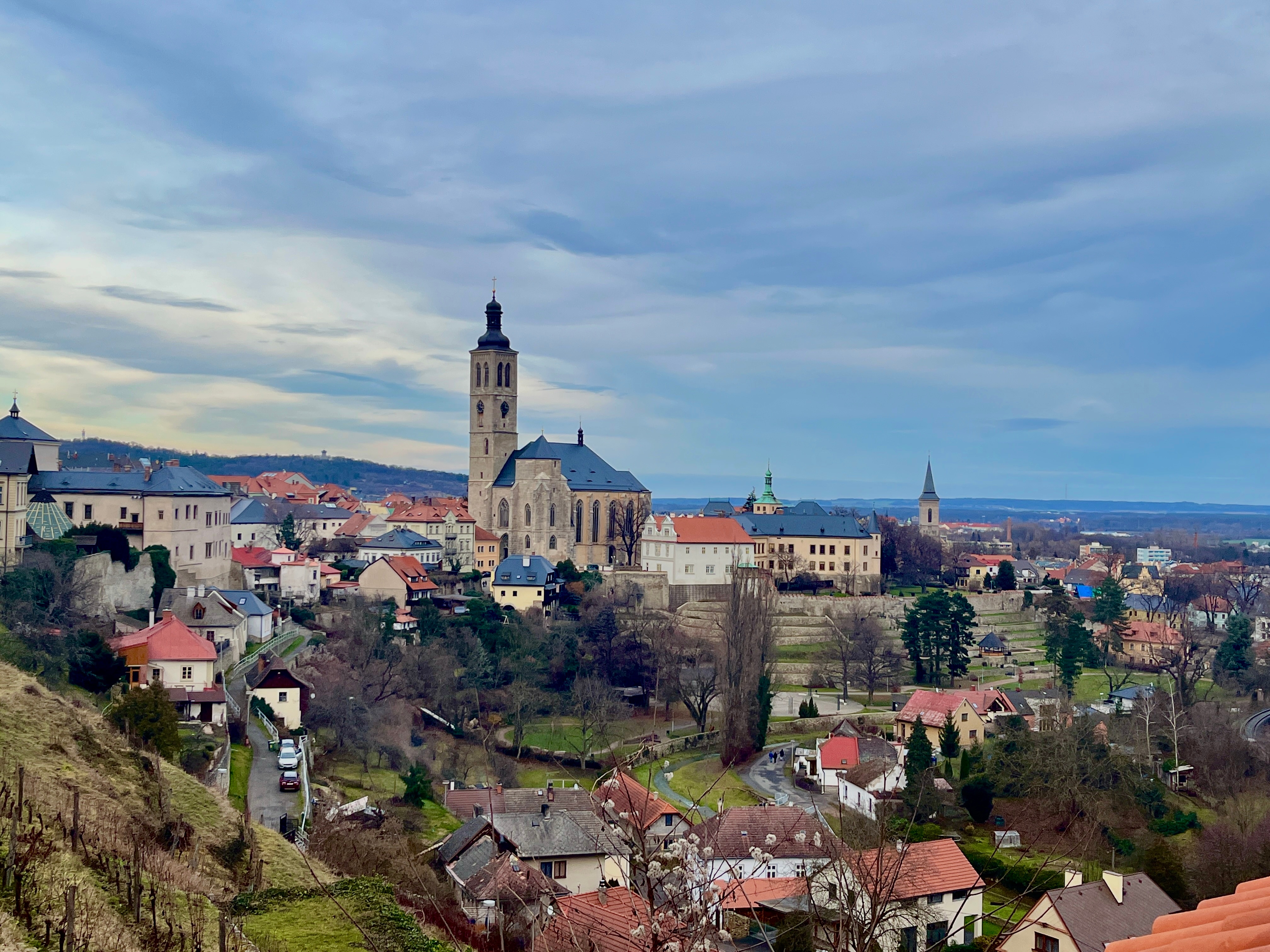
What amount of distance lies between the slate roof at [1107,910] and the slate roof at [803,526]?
180ft

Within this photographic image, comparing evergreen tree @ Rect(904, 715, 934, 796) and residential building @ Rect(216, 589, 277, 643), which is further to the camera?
residential building @ Rect(216, 589, 277, 643)

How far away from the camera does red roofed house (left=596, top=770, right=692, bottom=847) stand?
6246 millimetres

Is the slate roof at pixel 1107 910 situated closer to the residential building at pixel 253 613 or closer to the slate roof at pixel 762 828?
the slate roof at pixel 762 828

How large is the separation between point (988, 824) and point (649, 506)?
47172mm

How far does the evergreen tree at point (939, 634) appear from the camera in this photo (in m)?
57.2

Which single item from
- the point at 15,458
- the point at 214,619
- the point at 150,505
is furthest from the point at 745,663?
the point at 15,458

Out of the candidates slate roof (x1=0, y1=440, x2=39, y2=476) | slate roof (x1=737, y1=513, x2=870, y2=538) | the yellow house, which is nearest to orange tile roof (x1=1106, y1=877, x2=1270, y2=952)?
slate roof (x1=0, y1=440, x2=39, y2=476)

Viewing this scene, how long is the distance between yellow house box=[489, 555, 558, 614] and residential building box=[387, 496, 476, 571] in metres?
8.65

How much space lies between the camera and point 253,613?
41.8 meters

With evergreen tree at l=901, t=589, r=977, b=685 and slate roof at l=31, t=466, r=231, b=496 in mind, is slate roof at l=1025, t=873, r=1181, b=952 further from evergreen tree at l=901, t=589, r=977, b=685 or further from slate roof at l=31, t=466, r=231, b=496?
evergreen tree at l=901, t=589, r=977, b=685

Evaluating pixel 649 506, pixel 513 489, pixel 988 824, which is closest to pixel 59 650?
pixel 988 824

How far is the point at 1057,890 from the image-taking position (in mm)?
19531

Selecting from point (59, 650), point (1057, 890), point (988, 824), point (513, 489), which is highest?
point (513, 489)

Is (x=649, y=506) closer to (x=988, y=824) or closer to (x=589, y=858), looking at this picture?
(x=988, y=824)
